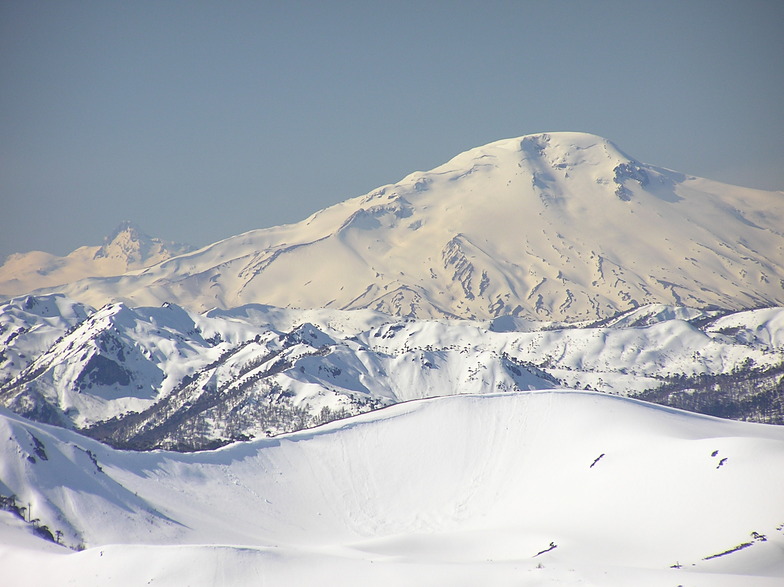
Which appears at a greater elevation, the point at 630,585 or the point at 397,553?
the point at 630,585

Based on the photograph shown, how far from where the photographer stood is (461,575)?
511 ft

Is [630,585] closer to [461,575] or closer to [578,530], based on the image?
[461,575]

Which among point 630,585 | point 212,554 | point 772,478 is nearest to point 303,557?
point 212,554

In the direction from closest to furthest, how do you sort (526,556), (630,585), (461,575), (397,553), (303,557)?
(630,585)
(461,575)
(303,557)
(526,556)
(397,553)

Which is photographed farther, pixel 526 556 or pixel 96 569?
pixel 526 556

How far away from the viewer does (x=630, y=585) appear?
145625mm

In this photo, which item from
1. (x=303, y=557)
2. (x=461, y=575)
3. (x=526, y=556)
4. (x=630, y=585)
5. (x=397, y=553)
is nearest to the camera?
(x=630, y=585)

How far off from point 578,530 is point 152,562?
91185 millimetres

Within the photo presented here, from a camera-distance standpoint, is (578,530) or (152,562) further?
(578,530)

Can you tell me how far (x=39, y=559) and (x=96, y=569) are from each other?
35.3ft

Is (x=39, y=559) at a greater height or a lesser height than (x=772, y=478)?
greater

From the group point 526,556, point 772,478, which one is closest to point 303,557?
point 526,556

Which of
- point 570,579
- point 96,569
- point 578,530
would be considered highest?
point 96,569

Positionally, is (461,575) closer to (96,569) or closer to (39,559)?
(96,569)
